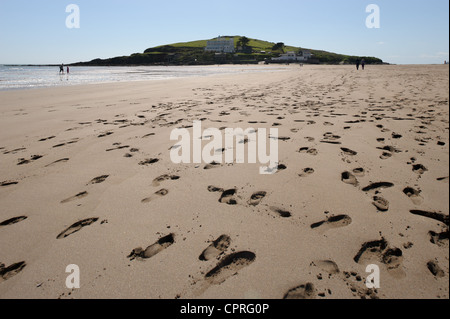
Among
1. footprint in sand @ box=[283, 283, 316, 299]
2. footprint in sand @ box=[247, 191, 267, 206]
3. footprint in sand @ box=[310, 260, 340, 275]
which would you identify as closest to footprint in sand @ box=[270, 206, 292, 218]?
footprint in sand @ box=[247, 191, 267, 206]

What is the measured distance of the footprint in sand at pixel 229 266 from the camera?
1.64m

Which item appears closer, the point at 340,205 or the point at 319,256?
the point at 319,256

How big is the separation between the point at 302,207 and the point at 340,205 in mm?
350

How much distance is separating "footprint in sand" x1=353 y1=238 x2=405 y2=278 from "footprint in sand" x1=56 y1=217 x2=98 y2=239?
219 cm

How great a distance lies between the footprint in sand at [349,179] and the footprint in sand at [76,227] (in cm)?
258

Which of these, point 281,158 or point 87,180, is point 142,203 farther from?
point 281,158

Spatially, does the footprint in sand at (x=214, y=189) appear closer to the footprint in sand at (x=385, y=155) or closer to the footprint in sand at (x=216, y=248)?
the footprint in sand at (x=216, y=248)

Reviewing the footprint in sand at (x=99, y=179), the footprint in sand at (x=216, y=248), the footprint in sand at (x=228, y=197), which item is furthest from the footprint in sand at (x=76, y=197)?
the footprint in sand at (x=216, y=248)

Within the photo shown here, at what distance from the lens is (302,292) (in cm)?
152

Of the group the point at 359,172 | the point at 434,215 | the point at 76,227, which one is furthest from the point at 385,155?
the point at 76,227

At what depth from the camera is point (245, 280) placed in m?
1.61

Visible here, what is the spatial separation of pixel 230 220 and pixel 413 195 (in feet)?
5.90

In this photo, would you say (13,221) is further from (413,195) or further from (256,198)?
(413,195)

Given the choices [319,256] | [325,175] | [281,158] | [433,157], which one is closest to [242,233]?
[319,256]
